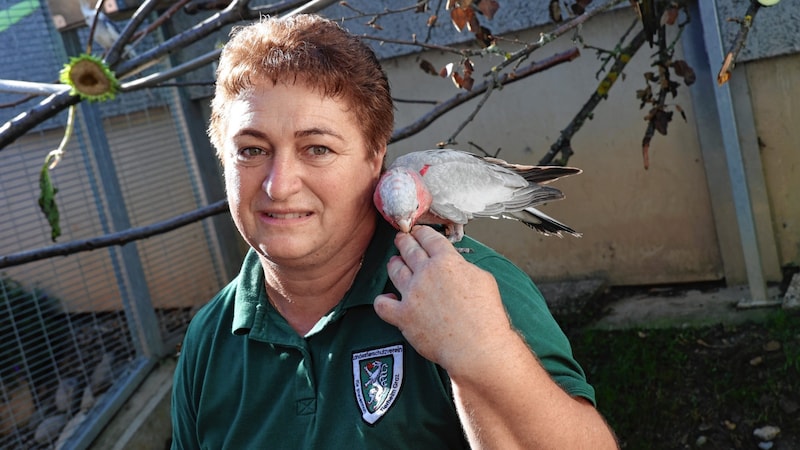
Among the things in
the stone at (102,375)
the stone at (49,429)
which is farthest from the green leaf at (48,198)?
the stone at (102,375)

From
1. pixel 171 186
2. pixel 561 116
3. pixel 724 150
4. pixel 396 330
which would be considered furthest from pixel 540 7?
pixel 396 330

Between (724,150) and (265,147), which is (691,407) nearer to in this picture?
(724,150)

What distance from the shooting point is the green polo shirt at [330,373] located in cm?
150

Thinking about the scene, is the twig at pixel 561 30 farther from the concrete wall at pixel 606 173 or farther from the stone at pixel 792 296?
the stone at pixel 792 296

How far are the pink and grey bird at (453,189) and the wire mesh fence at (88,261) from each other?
7.93 feet

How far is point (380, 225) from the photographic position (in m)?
1.78

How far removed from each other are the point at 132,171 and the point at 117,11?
1.14 m

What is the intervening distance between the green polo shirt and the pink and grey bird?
0.15 meters

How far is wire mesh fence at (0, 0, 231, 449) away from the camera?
371cm

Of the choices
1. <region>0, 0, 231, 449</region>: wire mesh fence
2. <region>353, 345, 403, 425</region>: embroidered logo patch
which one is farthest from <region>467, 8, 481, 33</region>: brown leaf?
<region>0, 0, 231, 449</region>: wire mesh fence

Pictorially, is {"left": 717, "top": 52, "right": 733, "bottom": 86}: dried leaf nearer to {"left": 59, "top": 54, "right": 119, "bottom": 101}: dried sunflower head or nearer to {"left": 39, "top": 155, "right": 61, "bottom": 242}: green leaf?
{"left": 59, "top": 54, "right": 119, "bottom": 101}: dried sunflower head

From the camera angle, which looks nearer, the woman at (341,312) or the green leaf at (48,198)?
the woman at (341,312)

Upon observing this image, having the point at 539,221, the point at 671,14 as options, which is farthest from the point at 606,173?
the point at 539,221

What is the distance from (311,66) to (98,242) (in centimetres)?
142
